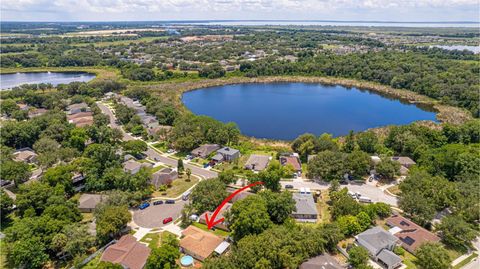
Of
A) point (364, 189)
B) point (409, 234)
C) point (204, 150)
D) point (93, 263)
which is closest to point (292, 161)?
point (364, 189)

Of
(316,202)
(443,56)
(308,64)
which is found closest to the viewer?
(316,202)

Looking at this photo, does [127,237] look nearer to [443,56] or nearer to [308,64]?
[308,64]

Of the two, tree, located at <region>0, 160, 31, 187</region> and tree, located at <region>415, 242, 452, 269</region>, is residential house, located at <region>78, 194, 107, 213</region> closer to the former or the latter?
tree, located at <region>0, 160, 31, 187</region>

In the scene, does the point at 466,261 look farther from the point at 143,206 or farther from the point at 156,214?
the point at 143,206

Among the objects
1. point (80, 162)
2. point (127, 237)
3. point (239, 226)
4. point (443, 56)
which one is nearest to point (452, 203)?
point (239, 226)

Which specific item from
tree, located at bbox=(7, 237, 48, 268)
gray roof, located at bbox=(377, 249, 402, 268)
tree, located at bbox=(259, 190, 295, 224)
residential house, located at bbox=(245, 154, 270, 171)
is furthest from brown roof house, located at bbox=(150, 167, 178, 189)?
gray roof, located at bbox=(377, 249, 402, 268)

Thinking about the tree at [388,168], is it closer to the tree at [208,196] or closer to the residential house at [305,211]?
the residential house at [305,211]
